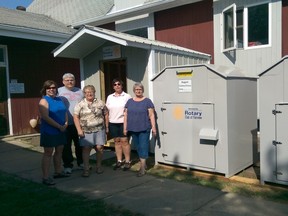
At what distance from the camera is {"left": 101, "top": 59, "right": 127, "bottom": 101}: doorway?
25.0ft

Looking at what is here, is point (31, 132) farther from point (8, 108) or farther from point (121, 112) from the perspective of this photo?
point (121, 112)

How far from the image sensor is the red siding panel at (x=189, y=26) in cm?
973

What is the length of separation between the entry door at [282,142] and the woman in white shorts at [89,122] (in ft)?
9.30

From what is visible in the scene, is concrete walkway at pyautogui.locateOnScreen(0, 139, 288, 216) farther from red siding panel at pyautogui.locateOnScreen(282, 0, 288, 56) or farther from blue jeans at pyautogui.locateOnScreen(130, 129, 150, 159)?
red siding panel at pyautogui.locateOnScreen(282, 0, 288, 56)

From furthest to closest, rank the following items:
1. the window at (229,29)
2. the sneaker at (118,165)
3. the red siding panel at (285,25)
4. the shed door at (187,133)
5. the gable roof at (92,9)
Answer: the gable roof at (92,9) → the window at (229,29) → the red siding panel at (285,25) → the sneaker at (118,165) → the shed door at (187,133)

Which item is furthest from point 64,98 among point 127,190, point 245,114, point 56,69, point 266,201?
point 56,69

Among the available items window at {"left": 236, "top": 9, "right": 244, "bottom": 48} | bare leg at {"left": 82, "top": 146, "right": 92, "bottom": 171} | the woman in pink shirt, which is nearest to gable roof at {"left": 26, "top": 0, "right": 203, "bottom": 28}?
window at {"left": 236, "top": 9, "right": 244, "bottom": 48}

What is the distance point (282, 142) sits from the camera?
14.6 ft

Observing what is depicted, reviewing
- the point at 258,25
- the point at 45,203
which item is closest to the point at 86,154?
the point at 45,203

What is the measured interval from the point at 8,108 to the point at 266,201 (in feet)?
27.1

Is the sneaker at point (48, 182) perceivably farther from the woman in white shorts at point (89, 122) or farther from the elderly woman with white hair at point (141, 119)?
the elderly woman with white hair at point (141, 119)

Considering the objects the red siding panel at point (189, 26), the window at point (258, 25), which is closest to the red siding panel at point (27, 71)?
the red siding panel at point (189, 26)

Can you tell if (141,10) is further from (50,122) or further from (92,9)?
(50,122)

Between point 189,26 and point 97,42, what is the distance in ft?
13.2
